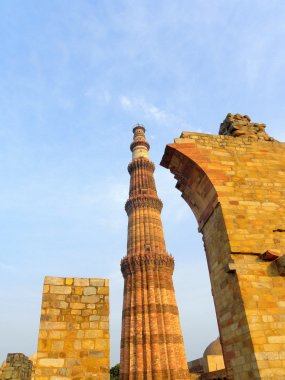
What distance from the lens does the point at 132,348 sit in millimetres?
16672

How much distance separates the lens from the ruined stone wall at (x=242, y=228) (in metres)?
4.28

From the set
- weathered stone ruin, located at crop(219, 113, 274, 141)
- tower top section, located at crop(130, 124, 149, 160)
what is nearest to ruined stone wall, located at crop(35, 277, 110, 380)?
weathered stone ruin, located at crop(219, 113, 274, 141)

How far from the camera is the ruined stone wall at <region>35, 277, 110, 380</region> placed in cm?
455

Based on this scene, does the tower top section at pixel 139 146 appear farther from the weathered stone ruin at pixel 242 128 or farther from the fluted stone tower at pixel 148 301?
the weathered stone ruin at pixel 242 128

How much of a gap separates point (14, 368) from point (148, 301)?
1049cm

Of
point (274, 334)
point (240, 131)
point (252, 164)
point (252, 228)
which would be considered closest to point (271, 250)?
point (252, 228)

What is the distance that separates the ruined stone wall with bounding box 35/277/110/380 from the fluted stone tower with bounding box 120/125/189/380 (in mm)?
12764

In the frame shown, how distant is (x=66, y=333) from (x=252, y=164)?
14.9ft

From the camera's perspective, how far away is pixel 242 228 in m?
5.15

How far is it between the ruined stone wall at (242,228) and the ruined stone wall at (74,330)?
77.5 inches

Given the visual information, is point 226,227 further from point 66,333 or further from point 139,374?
point 139,374

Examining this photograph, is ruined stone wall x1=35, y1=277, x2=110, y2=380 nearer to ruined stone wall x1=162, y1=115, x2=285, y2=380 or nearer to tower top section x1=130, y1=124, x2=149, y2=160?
ruined stone wall x1=162, y1=115, x2=285, y2=380

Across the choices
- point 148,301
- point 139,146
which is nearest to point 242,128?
point 148,301

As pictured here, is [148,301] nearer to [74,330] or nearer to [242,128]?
[242,128]
